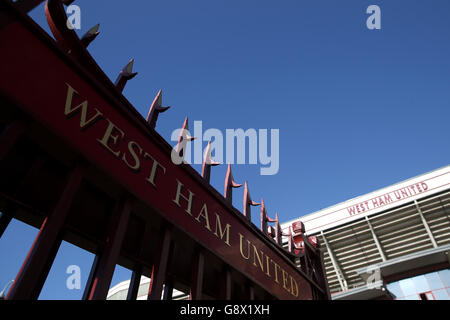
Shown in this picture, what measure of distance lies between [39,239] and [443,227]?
4061cm

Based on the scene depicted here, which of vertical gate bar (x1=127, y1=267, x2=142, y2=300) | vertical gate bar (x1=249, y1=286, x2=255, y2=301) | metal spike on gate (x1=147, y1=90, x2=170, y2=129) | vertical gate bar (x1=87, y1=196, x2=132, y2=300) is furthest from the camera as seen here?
vertical gate bar (x1=249, y1=286, x2=255, y2=301)

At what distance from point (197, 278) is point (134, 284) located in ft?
3.29

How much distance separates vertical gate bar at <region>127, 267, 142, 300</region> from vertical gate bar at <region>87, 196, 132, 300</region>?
123cm

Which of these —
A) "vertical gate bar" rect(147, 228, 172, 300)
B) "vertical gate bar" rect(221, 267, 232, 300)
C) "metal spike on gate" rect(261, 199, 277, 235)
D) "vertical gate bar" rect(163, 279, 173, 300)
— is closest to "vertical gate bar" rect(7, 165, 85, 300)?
"vertical gate bar" rect(147, 228, 172, 300)

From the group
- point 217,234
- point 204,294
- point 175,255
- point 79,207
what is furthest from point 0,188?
point 204,294

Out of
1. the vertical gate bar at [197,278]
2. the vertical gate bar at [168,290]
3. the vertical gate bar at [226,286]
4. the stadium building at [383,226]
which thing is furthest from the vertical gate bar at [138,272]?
the stadium building at [383,226]

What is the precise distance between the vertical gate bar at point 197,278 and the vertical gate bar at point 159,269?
2.37ft

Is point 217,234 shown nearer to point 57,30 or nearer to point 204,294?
point 204,294

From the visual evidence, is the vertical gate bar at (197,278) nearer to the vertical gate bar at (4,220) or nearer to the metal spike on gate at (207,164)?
the metal spike on gate at (207,164)

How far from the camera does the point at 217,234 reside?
5395mm

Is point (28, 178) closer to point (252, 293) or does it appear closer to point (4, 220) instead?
point (4, 220)

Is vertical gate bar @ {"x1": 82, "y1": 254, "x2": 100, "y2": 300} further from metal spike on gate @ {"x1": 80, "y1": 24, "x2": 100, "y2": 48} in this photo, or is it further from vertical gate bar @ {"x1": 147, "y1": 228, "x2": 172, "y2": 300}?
metal spike on gate @ {"x1": 80, "y1": 24, "x2": 100, "y2": 48}

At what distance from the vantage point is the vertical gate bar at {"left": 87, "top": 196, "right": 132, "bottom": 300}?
329cm
